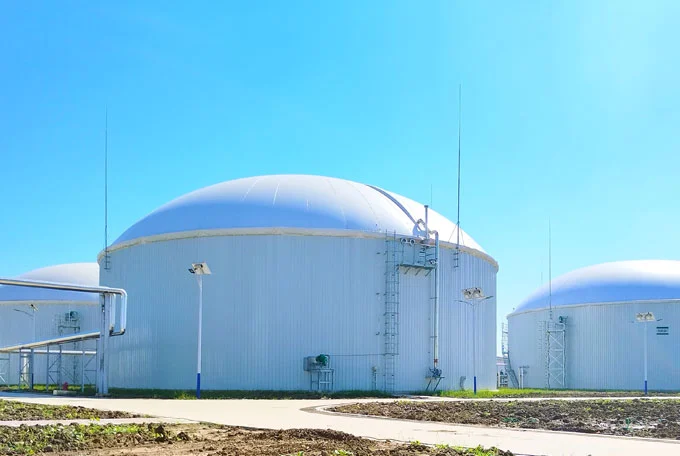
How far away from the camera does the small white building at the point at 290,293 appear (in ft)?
119

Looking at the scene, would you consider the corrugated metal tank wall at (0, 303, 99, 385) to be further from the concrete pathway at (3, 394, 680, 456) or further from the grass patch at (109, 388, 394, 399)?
the concrete pathway at (3, 394, 680, 456)

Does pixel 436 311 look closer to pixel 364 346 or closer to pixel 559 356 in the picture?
pixel 364 346

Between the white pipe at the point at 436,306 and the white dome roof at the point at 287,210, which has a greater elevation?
the white dome roof at the point at 287,210

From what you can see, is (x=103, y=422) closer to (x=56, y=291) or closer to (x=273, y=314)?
(x=273, y=314)

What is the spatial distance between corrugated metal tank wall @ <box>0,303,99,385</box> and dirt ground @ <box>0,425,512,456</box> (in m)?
42.1

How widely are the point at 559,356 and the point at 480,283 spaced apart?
22.3 metres

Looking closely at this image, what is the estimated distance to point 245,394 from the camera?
1312 inches

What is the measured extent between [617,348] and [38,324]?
41.3 meters

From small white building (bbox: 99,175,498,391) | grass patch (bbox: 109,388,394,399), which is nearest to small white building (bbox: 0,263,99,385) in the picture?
small white building (bbox: 99,175,498,391)

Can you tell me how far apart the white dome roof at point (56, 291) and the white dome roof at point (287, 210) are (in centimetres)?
1681

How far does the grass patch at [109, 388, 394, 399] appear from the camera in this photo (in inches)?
1280

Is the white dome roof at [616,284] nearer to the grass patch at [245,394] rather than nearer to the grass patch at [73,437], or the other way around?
the grass patch at [245,394]

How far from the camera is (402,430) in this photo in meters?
17.0

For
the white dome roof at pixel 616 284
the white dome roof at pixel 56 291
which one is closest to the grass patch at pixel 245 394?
the white dome roof at pixel 56 291
